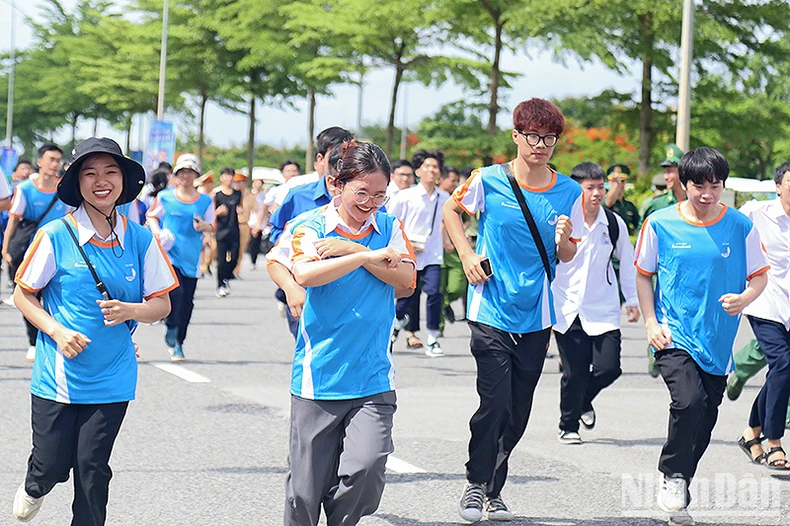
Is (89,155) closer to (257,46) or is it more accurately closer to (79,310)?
(79,310)

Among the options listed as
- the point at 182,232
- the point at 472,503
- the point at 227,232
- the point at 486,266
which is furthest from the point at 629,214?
the point at 227,232

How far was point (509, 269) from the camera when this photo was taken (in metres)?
6.38

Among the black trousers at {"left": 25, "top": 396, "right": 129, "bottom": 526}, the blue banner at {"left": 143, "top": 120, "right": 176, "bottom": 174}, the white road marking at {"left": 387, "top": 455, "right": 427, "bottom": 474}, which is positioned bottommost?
the white road marking at {"left": 387, "top": 455, "right": 427, "bottom": 474}

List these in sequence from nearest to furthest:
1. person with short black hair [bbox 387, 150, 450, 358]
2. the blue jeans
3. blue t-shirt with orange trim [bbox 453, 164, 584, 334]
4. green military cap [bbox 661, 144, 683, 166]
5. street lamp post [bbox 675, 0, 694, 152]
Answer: blue t-shirt with orange trim [bbox 453, 164, 584, 334]
green military cap [bbox 661, 144, 683, 166]
person with short black hair [bbox 387, 150, 450, 358]
the blue jeans
street lamp post [bbox 675, 0, 694, 152]

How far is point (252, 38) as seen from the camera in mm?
39656

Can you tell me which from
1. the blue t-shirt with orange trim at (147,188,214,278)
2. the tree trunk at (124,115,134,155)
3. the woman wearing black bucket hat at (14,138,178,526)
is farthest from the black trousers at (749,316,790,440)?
the tree trunk at (124,115,134,155)

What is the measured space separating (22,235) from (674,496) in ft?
23.3

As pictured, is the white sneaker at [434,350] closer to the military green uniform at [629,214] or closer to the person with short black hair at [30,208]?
the military green uniform at [629,214]

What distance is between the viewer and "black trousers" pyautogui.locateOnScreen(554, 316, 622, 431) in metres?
8.68

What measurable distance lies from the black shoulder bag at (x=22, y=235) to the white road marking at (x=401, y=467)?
5123mm

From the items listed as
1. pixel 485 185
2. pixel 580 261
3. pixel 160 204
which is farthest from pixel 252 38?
pixel 485 185

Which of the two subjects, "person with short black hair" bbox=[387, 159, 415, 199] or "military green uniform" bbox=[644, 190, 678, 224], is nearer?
"military green uniform" bbox=[644, 190, 678, 224]

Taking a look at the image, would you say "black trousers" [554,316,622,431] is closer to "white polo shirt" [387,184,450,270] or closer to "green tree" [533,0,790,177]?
"white polo shirt" [387,184,450,270]

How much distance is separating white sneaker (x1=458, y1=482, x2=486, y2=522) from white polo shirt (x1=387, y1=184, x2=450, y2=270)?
7.08 m
